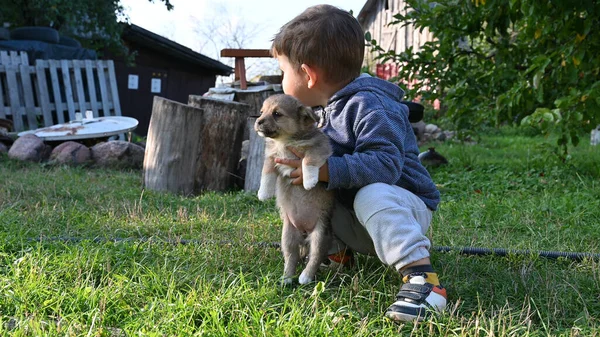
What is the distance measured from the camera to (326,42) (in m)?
3.17

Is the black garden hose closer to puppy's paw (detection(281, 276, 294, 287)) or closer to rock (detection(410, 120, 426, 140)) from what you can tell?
puppy's paw (detection(281, 276, 294, 287))

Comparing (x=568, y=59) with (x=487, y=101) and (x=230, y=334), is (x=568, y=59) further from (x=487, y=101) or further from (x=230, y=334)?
(x=230, y=334)

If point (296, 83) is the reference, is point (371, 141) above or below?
below

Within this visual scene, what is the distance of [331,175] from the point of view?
9.50 ft

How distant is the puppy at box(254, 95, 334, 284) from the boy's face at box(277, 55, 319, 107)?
0.29m

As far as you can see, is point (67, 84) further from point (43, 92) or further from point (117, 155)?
point (117, 155)

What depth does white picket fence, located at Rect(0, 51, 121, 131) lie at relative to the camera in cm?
1336

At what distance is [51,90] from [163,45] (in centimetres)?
445

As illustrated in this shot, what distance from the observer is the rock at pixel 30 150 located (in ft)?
28.5

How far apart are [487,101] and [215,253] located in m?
5.37

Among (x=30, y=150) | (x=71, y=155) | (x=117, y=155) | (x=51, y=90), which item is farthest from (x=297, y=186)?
(x=51, y=90)

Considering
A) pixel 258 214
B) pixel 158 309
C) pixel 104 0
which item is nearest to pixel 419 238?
pixel 158 309

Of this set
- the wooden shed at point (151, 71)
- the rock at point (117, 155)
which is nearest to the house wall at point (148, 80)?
the wooden shed at point (151, 71)

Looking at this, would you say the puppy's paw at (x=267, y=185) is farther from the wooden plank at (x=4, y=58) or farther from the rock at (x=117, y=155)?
the wooden plank at (x=4, y=58)
